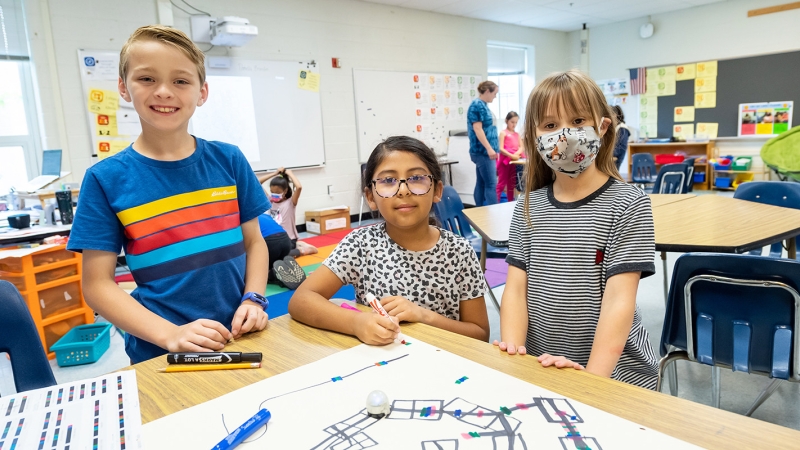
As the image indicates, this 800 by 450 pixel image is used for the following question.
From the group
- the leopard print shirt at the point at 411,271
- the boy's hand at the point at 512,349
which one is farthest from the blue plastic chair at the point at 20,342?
the boy's hand at the point at 512,349

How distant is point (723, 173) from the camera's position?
7352 millimetres

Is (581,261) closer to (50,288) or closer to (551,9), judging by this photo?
(50,288)

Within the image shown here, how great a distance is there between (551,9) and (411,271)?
282 inches

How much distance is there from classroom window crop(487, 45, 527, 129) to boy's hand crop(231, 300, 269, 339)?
7.69 meters

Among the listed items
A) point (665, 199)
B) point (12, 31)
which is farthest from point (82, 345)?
point (665, 199)

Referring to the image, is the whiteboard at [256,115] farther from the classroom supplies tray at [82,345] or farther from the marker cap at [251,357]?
the marker cap at [251,357]

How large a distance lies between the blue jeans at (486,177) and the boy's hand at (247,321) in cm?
470

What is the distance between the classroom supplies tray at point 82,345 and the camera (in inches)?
98.6

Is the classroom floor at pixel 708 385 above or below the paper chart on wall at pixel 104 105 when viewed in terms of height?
below

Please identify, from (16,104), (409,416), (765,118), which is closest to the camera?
(409,416)

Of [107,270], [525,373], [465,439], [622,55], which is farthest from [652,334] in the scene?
[622,55]

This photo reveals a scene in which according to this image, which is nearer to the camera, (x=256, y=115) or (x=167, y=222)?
(x=167, y=222)

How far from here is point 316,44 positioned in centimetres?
570

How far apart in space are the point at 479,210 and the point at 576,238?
5.44ft
